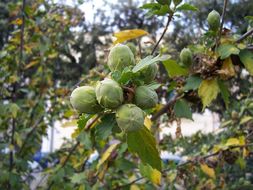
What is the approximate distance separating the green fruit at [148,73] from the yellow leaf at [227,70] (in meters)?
0.49

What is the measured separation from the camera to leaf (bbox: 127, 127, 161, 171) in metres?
0.77

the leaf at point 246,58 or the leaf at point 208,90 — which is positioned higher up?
the leaf at point 246,58

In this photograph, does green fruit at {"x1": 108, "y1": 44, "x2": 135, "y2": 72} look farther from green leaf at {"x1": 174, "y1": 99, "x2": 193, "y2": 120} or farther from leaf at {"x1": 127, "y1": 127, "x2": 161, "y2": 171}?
green leaf at {"x1": 174, "y1": 99, "x2": 193, "y2": 120}

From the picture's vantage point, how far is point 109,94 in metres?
0.64

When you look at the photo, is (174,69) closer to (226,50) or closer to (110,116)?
(226,50)

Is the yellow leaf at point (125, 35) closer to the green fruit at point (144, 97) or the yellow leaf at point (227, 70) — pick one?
the yellow leaf at point (227, 70)

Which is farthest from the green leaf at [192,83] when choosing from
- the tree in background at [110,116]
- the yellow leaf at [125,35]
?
the yellow leaf at [125,35]

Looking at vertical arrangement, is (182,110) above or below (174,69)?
below

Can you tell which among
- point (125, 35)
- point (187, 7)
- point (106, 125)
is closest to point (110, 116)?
point (106, 125)

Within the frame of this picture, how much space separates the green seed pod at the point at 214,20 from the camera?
1136 millimetres

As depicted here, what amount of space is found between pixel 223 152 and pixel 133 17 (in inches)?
269

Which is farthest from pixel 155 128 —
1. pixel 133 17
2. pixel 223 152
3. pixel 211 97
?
pixel 133 17

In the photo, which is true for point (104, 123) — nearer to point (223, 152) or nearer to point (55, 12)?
point (223, 152)

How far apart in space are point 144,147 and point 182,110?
1.70 ft
